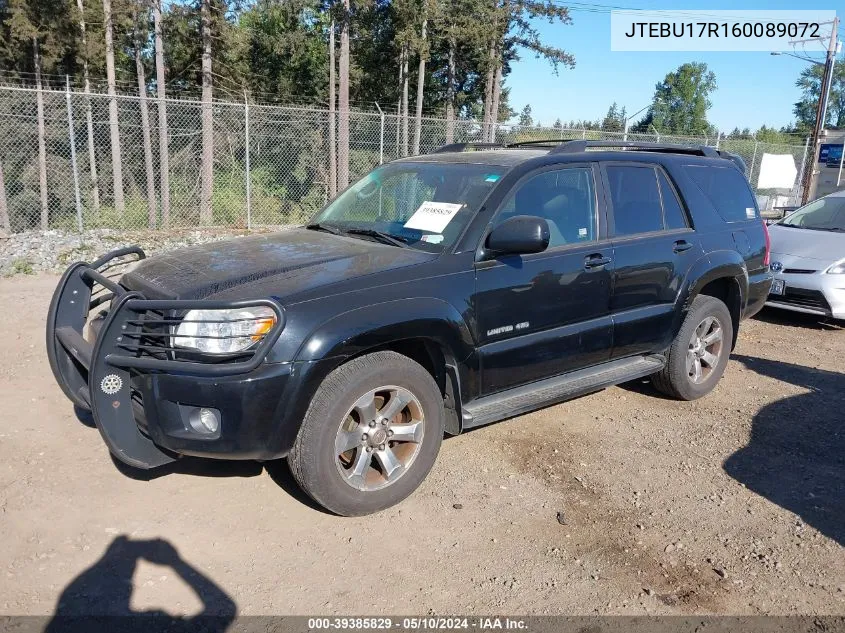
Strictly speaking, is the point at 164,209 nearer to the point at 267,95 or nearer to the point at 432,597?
the point at 432,597

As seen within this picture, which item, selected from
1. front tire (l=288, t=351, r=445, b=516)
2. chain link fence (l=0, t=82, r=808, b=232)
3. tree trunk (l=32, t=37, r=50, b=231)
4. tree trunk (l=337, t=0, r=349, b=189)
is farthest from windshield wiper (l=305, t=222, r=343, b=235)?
tree trunk (l=32, t=37, r=50, b=231)

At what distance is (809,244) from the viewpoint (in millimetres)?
7715

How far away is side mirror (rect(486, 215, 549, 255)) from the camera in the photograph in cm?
355

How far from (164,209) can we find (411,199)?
11799mm

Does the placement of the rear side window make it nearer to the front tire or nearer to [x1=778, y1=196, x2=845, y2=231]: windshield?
the front tire

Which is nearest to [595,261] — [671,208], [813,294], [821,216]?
[671,208]

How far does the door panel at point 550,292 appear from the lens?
373cm

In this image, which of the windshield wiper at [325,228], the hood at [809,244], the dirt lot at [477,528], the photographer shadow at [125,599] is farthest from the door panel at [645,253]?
the hood at [809,244]

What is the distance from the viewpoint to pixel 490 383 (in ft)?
12.4

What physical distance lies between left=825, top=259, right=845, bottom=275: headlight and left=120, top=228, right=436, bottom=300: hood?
5.72 m

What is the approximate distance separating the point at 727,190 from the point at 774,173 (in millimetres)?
16755

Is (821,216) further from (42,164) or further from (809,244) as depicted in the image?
(42,164)

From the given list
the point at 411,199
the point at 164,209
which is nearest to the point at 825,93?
the point at 164,209

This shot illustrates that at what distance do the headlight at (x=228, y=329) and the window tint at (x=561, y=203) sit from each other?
1.62 meters
